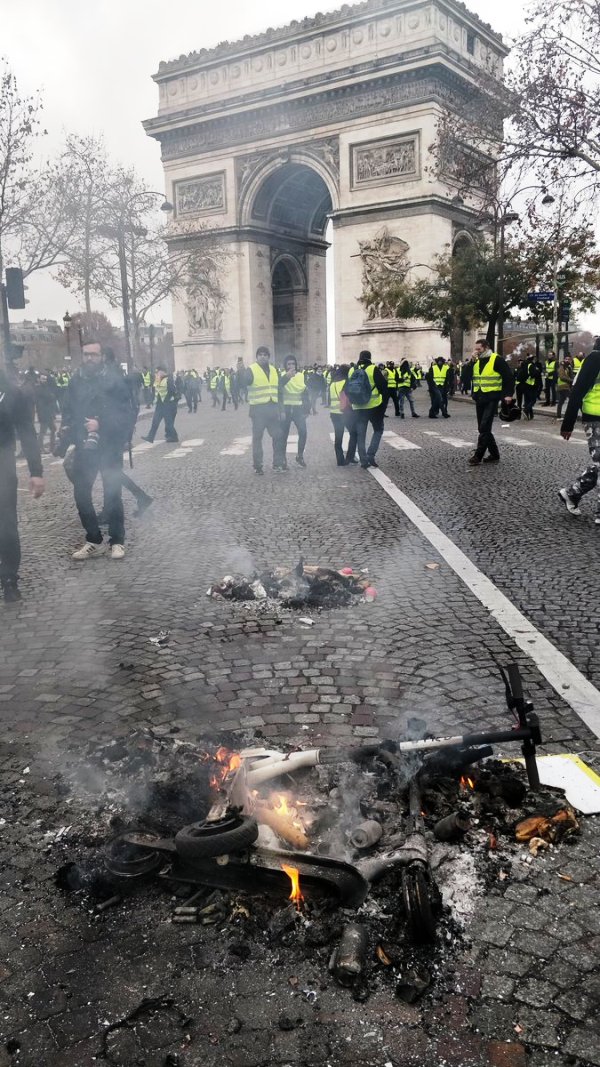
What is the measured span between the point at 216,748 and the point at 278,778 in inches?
17.1

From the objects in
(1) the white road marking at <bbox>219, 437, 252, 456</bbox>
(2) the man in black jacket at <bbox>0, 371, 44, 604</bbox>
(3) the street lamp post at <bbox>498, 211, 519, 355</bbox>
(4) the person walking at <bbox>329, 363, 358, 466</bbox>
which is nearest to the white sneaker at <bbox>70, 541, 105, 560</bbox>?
(2) the man in black jacket at <bbox>0, 371, 44, 604</bbox>

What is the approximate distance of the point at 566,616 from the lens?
520 cm

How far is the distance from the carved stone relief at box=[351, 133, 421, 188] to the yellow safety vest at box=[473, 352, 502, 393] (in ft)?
99.7

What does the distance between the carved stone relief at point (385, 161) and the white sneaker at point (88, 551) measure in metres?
36.9

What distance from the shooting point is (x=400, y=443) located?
17.8 meters

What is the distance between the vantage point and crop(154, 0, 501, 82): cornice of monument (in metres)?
39.0

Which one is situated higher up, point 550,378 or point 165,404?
point 165,404

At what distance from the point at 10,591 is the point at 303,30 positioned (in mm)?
44876

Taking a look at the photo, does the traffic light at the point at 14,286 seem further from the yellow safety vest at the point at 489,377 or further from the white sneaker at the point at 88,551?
the white sneaker at the point at 88,551

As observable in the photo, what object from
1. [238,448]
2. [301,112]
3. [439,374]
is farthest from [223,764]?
[301,112]

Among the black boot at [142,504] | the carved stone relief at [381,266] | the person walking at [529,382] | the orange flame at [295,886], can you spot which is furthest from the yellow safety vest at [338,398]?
the carved stone relief at [381,266]

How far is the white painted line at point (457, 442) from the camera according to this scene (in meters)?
16.8

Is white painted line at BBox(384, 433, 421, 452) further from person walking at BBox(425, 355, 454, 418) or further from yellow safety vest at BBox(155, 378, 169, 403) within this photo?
person walking at BBox(425, 355, 454, 418)

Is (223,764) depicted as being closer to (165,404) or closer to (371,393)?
(371,393)
